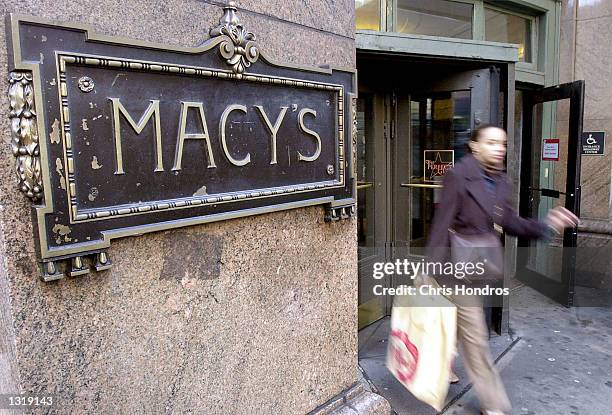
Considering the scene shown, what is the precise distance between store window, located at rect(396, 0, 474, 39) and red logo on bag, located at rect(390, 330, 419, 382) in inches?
108

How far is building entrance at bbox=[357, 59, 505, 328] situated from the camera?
4652 mm

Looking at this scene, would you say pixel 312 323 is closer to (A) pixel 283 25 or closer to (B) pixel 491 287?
(A) pixel 283 25

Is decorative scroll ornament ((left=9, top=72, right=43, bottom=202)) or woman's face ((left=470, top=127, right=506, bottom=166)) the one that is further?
woman's face ((left=470, top=127, right=506, bottom=166))

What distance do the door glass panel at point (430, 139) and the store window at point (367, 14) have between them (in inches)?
38.6

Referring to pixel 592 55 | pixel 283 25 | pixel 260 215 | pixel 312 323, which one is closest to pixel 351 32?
pixel 283 25

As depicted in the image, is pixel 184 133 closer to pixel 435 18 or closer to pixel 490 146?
pixel 490 146

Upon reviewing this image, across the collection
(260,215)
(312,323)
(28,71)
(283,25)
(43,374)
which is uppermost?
(283,25)

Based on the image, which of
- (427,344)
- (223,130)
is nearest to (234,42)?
(223,130)

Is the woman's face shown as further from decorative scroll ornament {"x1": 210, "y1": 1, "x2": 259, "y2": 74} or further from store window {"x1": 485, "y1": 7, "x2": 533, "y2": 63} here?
store window {"x1": 485, "y1": 7, "x2": 533, "y2": 63}

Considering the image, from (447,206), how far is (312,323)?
105cm

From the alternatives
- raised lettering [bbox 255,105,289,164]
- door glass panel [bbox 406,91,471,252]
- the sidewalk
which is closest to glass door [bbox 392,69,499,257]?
door glass panel [bbox 406,91,471,252]

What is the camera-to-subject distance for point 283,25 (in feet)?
8.17

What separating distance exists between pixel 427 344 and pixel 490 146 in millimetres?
1250

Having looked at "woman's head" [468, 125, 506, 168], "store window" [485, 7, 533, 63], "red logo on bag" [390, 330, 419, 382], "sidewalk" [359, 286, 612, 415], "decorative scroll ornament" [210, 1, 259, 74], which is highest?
"store window" [485, 7, 533, 63]
